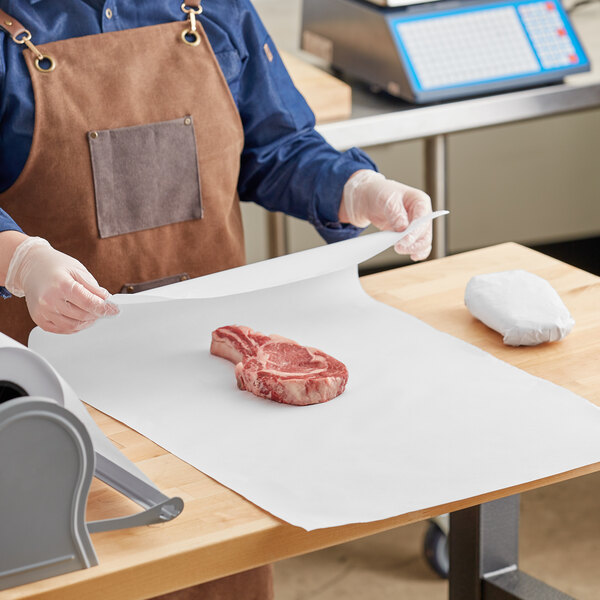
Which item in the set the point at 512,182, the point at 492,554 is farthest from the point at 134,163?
the point at 512,182

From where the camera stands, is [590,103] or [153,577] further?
[590,103]

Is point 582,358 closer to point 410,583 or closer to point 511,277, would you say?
point 511,277

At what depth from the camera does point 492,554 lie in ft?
5.63

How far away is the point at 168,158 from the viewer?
1617mm

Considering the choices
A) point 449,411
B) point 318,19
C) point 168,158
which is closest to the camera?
point 449,411

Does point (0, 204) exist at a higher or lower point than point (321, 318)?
higher

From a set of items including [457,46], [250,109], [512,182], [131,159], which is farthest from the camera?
[512,182]

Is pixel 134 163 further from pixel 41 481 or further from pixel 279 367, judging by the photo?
pixel 41 481

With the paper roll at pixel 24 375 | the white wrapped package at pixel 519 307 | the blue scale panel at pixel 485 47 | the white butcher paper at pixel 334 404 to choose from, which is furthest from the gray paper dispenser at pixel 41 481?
the blue scale panel at pixel 485 47

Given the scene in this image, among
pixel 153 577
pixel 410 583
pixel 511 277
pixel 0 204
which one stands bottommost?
pixel 410 583

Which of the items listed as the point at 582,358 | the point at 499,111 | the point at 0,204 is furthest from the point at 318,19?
the point at 582,358

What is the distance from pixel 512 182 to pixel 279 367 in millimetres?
2765

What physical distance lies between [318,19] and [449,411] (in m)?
1.80

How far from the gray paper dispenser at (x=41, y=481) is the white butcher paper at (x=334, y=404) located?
158 millimetres
